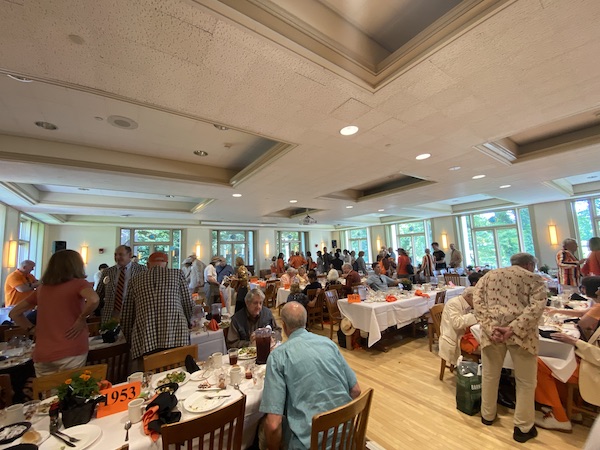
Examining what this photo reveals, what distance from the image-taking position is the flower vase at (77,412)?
1318 mm

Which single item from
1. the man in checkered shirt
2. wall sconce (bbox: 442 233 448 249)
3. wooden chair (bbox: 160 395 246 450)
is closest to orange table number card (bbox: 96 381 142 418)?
wooden chair (bbox: 160 395 246 450)

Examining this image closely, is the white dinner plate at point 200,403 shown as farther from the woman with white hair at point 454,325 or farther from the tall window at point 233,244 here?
the tall window at point 233,244

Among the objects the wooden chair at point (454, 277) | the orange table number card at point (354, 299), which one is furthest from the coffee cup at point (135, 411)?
the wooden chair at point (454, 277)

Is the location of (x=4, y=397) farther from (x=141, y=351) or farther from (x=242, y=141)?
(x=242, y=141)

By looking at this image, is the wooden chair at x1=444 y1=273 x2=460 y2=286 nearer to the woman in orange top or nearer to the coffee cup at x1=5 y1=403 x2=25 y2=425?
the woman in orange top

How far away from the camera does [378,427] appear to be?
8.04 feet

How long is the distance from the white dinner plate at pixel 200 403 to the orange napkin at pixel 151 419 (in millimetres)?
166

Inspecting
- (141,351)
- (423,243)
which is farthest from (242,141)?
(423,243)

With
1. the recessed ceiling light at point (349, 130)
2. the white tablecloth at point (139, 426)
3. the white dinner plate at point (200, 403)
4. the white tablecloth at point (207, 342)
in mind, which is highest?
the recessed ceiling light at point (349, 130)

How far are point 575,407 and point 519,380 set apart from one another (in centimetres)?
72

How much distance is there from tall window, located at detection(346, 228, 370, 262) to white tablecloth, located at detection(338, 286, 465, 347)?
1016 cm

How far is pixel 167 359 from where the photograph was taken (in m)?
2.01

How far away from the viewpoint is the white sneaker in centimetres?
231

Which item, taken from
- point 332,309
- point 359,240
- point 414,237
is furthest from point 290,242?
point 332,309
